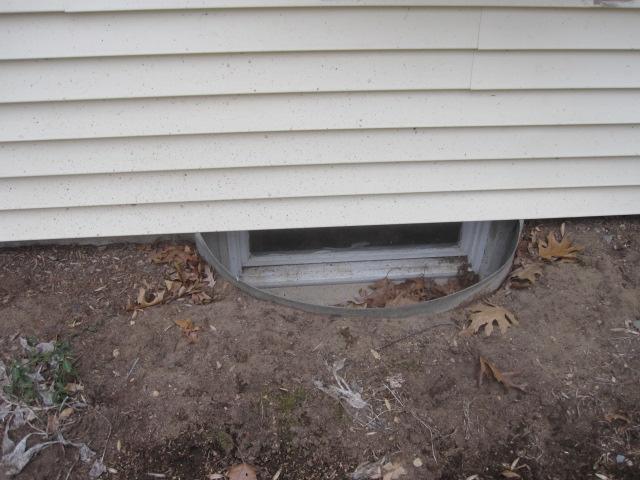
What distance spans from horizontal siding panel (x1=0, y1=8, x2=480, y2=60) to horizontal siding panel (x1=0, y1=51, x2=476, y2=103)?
0.05 metres

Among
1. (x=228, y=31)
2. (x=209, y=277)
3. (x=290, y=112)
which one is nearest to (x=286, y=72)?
(x=290, y=112)

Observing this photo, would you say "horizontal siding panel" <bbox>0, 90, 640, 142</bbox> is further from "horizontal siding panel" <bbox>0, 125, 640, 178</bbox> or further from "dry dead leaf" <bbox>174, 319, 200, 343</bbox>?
"dry dead leaf" <bbox>174, 319, 200, 343</bbox>

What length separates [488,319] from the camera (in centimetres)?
270

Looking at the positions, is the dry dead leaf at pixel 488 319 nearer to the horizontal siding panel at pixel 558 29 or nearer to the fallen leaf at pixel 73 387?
the horizontal siding panel at pixel 558 29

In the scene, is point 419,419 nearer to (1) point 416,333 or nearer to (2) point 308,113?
(1) point 416,333

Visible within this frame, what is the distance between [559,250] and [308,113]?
1.65m

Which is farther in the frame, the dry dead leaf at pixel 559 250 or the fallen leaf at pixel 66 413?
the dry dead leaf at pixel 559 250

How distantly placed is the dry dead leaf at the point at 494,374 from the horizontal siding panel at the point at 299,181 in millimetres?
946

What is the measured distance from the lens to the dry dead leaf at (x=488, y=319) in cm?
267

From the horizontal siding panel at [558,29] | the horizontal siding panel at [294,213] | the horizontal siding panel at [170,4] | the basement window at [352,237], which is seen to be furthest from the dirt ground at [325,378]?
the horizontal siding panel at [170,4]

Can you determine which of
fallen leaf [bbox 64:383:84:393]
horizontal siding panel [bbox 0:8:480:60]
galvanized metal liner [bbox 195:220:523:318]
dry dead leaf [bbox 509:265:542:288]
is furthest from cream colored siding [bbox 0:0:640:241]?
Answer: fallen leaf [bbox 64:383:84:393]

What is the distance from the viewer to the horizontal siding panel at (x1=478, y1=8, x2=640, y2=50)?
2375 millimetres

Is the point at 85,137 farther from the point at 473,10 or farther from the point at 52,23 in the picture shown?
the point at 473,10

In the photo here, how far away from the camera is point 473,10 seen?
2.34 metres
